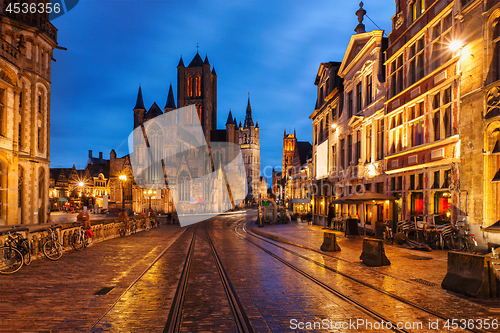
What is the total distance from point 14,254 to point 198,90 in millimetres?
81119

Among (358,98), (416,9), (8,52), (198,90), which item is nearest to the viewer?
(416,9)

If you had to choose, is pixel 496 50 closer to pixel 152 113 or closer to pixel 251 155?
pixel 152 113

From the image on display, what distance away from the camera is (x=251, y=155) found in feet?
520

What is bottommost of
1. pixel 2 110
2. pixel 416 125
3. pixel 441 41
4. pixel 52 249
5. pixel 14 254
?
pixel 52 249

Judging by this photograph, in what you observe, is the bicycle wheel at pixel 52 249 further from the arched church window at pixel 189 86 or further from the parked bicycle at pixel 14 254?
the arched church window at pixel 189 86

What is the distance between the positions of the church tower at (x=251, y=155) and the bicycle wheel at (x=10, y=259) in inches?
5568

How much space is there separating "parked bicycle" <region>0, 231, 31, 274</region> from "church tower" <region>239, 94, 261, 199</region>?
141m

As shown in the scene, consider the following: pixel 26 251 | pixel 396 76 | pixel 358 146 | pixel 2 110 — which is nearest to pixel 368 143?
pixel 358 146

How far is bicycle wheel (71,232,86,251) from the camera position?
1409 centimetres

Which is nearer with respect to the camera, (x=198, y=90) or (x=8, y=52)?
(x=8, y=52)

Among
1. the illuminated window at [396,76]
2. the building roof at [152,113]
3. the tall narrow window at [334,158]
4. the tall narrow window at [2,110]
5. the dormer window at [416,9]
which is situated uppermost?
the building roof at [152,113]

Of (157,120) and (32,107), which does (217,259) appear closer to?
(32,107)

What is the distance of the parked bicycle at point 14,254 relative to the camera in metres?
9.40

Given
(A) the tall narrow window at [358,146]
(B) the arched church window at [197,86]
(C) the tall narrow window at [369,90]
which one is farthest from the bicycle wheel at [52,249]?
(B) the arched church window at [197,86]
